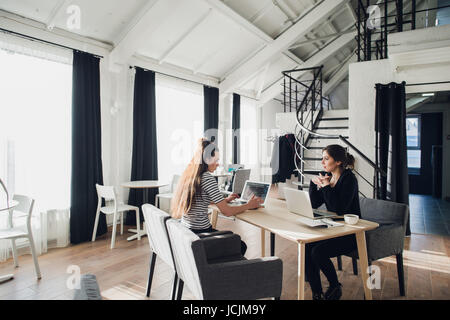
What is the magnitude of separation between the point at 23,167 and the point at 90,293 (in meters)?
3.16

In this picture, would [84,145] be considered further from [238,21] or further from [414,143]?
[414,143]

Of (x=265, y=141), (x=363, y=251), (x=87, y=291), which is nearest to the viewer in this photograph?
(x=87, y=291)

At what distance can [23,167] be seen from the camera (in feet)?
11.3

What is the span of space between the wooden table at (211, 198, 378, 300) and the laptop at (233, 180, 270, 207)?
5.2 inches

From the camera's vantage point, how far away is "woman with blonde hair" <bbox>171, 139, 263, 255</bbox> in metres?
2.11

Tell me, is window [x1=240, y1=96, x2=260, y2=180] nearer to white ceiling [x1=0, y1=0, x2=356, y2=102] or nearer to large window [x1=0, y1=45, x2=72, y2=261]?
white ceiling [x1=0, y1=0, x2=356, y2=102]

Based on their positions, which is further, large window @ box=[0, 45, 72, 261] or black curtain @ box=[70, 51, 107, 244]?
black curtain @ box=[70, 51, 107, 244]

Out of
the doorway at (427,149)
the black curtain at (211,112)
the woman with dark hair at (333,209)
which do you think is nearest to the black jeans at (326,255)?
the woman with dark hair at (333,209)

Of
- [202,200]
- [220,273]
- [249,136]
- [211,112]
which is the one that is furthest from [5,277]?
[249,136]

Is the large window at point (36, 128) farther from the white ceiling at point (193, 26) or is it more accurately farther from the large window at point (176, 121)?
the large window at point (176, 121)

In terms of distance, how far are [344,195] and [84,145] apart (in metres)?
3.39

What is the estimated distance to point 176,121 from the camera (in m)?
5.71

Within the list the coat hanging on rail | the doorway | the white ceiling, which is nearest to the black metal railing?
the white ceiling
